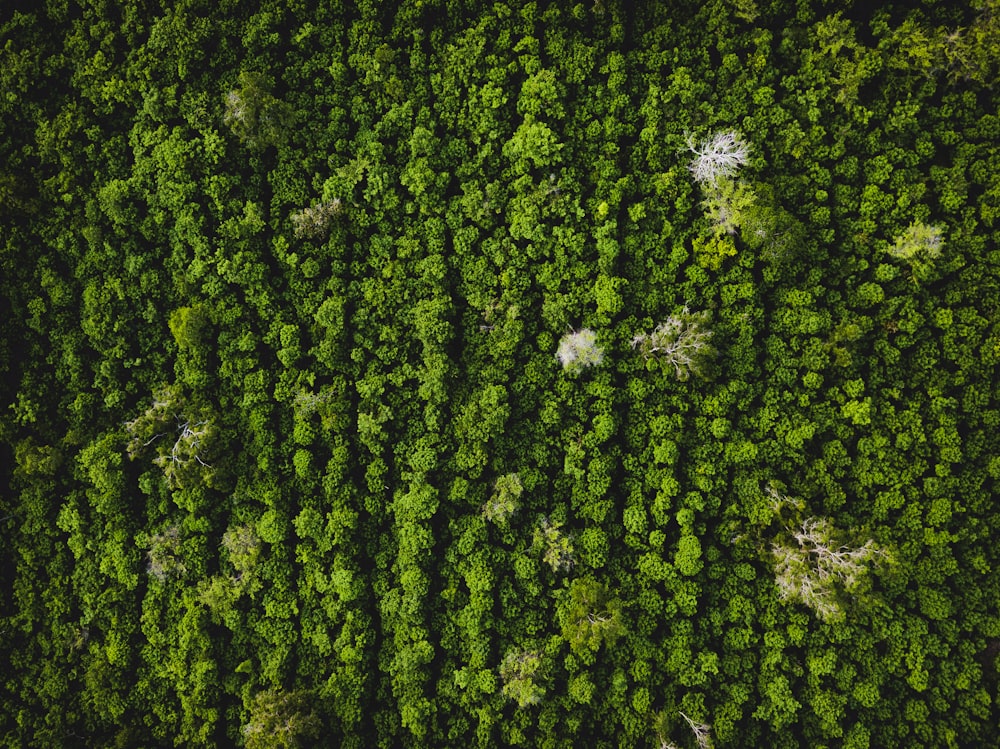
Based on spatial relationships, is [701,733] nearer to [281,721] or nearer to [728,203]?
[281,721]

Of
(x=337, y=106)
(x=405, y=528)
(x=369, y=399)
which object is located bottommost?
(x=405, y=528)

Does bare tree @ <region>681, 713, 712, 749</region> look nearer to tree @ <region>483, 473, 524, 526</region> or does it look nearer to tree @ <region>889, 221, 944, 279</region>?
tree @ <region>483, 473, 524, 526</region>

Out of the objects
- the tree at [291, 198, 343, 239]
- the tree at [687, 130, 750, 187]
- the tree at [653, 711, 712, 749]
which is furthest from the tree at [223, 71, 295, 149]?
the tree at [653, 711, 712, 749]

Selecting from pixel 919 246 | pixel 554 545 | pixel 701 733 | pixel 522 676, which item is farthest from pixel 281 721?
pixel 919 246

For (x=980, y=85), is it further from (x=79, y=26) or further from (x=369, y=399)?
(x=79, y=26)

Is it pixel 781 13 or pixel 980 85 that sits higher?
pixel 781 13

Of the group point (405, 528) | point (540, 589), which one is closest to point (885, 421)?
point (540, 589)

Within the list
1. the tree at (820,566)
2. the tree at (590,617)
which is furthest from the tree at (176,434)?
the tree at (820,566)
